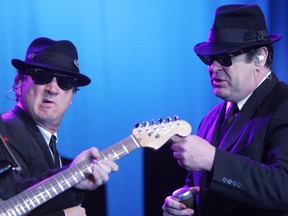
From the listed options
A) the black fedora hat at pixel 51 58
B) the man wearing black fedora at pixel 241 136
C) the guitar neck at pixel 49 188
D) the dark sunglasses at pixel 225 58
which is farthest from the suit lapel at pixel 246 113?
the black fedora hat at pixel 51 58

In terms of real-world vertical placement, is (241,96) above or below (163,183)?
above

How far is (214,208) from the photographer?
1.94 m

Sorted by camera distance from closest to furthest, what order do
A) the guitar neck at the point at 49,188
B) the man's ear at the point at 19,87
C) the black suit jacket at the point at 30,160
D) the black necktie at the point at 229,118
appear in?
the guitar neck at the point at 49,188
the black suit jacket at the point at 30,160
the black necktie at the point at 229,118
the man's ear at the point at 19,87

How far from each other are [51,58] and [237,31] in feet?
2.81

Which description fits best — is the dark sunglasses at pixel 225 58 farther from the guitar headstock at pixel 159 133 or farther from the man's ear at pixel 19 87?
the man's ear at pixel 19 87

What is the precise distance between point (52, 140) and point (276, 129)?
1024mm

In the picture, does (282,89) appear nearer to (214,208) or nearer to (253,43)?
(253,43)

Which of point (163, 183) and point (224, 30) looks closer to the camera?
point (224, 30)

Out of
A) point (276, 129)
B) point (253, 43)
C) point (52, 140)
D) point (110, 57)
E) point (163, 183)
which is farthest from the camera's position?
point (163, 183)

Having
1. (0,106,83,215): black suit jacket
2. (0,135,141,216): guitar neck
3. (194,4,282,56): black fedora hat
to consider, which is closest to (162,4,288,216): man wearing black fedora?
(194,4,282,56): black fedora hat

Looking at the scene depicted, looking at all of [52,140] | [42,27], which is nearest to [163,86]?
[42,27]

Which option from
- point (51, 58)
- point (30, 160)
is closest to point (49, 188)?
point (30, 160)

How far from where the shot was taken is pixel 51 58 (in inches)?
82.2

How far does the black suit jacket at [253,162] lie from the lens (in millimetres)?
1694
